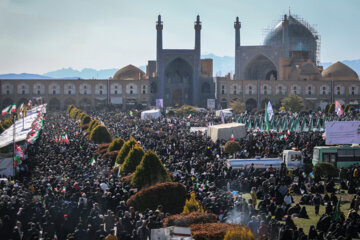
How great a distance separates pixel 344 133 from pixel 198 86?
1689 inches

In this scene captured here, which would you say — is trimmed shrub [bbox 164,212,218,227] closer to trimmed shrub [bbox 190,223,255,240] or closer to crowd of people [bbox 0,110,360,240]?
crowd of people [bbox 0,110,360,240]

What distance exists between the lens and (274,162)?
60.8 feet

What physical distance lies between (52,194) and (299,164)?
915 centimetres

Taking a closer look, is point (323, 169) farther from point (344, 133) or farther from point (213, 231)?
point (213, 231)

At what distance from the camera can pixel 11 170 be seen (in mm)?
17172

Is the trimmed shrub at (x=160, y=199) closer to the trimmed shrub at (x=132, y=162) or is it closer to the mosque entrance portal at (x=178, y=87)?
the trimmed shrub at (x=132, y=162)

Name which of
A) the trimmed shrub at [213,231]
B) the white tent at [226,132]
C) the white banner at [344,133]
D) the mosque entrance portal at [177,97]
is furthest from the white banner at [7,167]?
the mosque entrance portal at [177,97]

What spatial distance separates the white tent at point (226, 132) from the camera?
26.4 metres

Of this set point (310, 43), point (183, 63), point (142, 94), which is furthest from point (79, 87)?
point (310, 43)

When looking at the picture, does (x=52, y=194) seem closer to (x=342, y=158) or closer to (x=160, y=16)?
(x=342, y=158)

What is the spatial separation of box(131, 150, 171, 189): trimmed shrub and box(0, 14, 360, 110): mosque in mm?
44036

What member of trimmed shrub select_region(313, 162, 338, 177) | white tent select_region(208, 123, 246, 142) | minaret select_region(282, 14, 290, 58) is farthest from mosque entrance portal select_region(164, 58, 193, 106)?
trimmed shrub select_region(313, 162, 338, 177)

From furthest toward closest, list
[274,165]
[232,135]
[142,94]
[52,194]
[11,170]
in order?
[142,94]
[232,135]
[274,165]
[11,170]
[52,194]

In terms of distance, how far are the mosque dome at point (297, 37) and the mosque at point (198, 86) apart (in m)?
0.25
